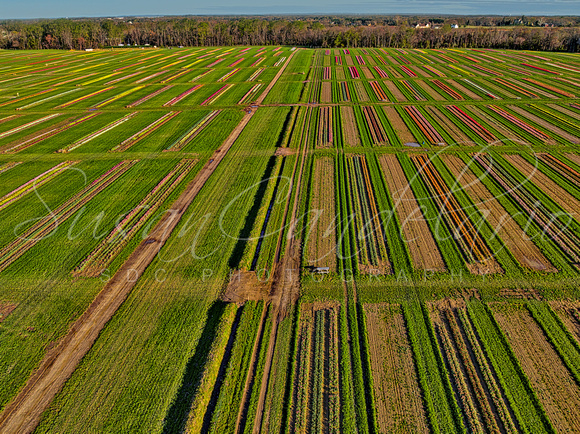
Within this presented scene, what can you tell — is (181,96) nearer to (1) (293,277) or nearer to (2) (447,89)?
(2) (447,89)

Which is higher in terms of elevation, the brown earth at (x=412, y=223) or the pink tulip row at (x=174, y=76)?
the pink tulip row at (x=174, y=76)

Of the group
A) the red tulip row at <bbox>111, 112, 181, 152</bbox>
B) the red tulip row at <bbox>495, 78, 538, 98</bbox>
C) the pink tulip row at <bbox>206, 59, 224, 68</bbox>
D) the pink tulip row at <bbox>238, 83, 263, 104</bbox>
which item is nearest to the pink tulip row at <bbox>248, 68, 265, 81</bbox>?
the pink tulip row at <bbox>238, 83, 263, 104</bbox>

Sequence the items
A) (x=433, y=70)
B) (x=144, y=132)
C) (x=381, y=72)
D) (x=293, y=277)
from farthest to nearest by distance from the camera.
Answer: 1. (x=433, y=70)
2. (x=381, y=72)
3. (x=144, y=132)
4. (x=293, y=277)

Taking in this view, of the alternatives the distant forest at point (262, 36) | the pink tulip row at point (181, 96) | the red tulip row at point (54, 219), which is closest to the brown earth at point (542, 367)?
the red tulip row at point (54, 219)

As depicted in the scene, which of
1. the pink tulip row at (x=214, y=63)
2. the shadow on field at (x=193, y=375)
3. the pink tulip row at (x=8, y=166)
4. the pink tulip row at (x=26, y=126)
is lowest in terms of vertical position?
the shadow on field at (x=193, y=375)

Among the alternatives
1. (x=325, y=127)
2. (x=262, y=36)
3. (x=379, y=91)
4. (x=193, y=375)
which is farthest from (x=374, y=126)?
(x=262, y=36)

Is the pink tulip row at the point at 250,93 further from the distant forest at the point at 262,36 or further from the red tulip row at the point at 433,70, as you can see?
the distant forest at the point at 262,36

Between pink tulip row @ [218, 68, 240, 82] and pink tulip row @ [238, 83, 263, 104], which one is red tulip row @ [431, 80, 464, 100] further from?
pink tulip row @ [218, 68, 240, 82]
